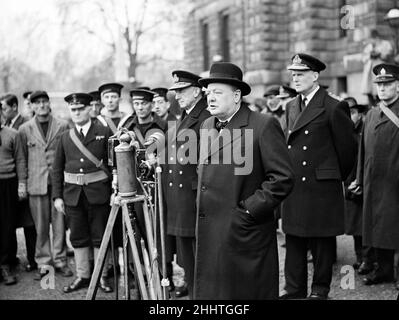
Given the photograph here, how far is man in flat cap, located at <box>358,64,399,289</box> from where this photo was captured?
5406mm

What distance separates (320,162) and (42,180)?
3.52 m

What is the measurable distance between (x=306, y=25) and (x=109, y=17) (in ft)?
20.1

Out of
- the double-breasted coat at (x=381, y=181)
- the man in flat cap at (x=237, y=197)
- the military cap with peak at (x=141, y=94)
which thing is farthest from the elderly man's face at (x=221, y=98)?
the double-breasted coat at (x=381, y=181)

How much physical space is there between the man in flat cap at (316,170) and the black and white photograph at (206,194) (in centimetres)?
1

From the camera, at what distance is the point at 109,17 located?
13836mm

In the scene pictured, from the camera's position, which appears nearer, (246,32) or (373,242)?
(373,242)

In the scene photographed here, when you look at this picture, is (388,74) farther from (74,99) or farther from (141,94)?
(74,99)

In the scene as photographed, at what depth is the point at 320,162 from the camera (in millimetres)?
5062

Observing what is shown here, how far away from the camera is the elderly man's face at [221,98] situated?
3.88 meters

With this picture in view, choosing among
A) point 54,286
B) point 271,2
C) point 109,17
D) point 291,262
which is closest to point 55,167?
point 54,286

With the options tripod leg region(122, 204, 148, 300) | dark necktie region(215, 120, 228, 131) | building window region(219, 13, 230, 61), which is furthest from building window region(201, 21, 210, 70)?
tripod leg region(122, 204, 148, 300)

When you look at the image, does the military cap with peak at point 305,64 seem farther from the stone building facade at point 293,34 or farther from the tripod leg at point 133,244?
the stone building facade at point 293,34

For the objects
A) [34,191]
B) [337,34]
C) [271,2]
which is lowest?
[34,191]
